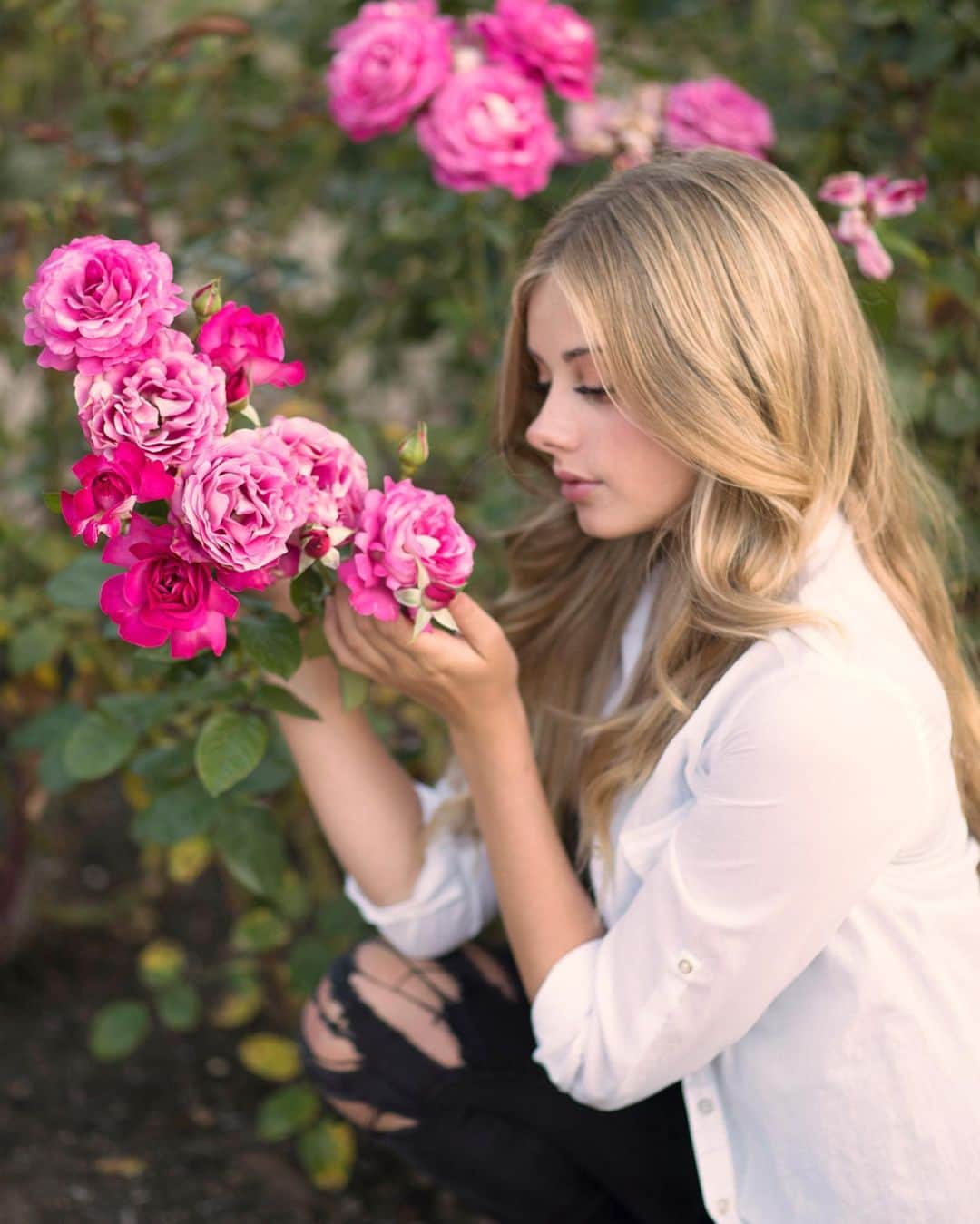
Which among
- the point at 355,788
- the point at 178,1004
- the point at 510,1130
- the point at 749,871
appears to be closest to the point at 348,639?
the point at 355,788

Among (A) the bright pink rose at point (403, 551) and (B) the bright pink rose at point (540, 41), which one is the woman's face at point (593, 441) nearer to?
(A) the bright pink rose at point (403, 551)

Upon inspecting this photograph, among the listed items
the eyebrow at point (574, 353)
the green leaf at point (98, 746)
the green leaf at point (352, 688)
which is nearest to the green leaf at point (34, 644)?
the green leaf at point (98, 746)

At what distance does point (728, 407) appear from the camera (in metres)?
Answer: 1.22

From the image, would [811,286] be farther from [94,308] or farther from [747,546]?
[94,308]

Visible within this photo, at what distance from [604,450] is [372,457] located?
45cm

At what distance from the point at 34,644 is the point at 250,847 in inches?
17.4

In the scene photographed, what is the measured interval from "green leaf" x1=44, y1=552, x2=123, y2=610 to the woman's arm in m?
0.22

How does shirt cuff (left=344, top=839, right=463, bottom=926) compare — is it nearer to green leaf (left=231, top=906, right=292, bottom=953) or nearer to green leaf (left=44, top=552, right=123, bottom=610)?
green leaf (left=231, top=906, right=292, bottom=953)

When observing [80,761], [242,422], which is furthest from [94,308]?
[80,761]

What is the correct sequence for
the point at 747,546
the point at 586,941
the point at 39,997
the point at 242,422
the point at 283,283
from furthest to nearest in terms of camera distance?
the point at 39,997 < the point at 283,283 < the point at 586,941 < the point at 747,546 < the point at 242,422

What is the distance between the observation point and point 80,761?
4.84ft

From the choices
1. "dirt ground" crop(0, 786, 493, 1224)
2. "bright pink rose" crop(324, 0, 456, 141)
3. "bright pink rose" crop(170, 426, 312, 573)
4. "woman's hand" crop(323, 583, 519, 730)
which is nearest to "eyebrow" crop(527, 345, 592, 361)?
"woman's hand" crop(323, 583, 519, 730)

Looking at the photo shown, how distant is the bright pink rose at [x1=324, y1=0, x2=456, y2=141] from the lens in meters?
1.68

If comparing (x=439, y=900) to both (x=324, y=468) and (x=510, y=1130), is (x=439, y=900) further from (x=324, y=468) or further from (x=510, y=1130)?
(x=324, y=468)
